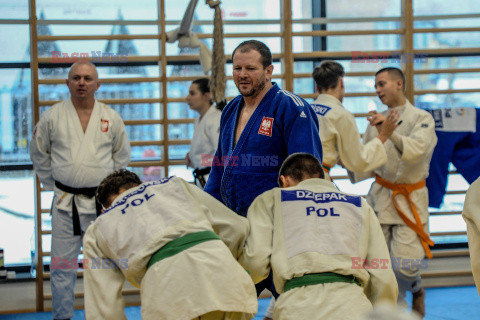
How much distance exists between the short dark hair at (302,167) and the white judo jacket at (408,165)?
1707 millimetres

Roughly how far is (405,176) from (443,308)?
3.06 ft

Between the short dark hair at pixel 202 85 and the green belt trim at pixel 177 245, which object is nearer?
the green belt trim at pixel 177 245

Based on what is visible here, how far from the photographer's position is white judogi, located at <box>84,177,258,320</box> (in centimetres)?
215

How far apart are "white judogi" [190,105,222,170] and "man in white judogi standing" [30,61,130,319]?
0.69m

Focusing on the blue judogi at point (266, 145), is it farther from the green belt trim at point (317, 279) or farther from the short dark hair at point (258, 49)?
the green belt trim at point (317, 279)

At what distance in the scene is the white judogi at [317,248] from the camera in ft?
7.26

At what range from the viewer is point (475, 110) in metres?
4.75

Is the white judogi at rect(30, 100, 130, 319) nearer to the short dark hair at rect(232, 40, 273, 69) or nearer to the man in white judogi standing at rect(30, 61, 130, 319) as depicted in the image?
the man in white judogi standing at rect(30, 61, 130, 319)

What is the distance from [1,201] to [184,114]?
149 cm

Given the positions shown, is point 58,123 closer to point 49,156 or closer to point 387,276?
point 49,156

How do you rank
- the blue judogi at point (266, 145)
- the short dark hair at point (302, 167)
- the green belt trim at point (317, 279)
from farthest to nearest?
the blue judogi at point (266, 145) → the short dark hair at point (302, 167) → the green belt trim at point (317, 279)

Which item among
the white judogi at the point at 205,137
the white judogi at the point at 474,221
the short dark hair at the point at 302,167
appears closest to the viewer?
the white judogi at the point at 474,221

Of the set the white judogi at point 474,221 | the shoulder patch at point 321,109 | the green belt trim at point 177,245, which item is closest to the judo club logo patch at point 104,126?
the shoulder patch at point 321,109

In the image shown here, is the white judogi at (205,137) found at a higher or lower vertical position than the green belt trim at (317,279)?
higher
